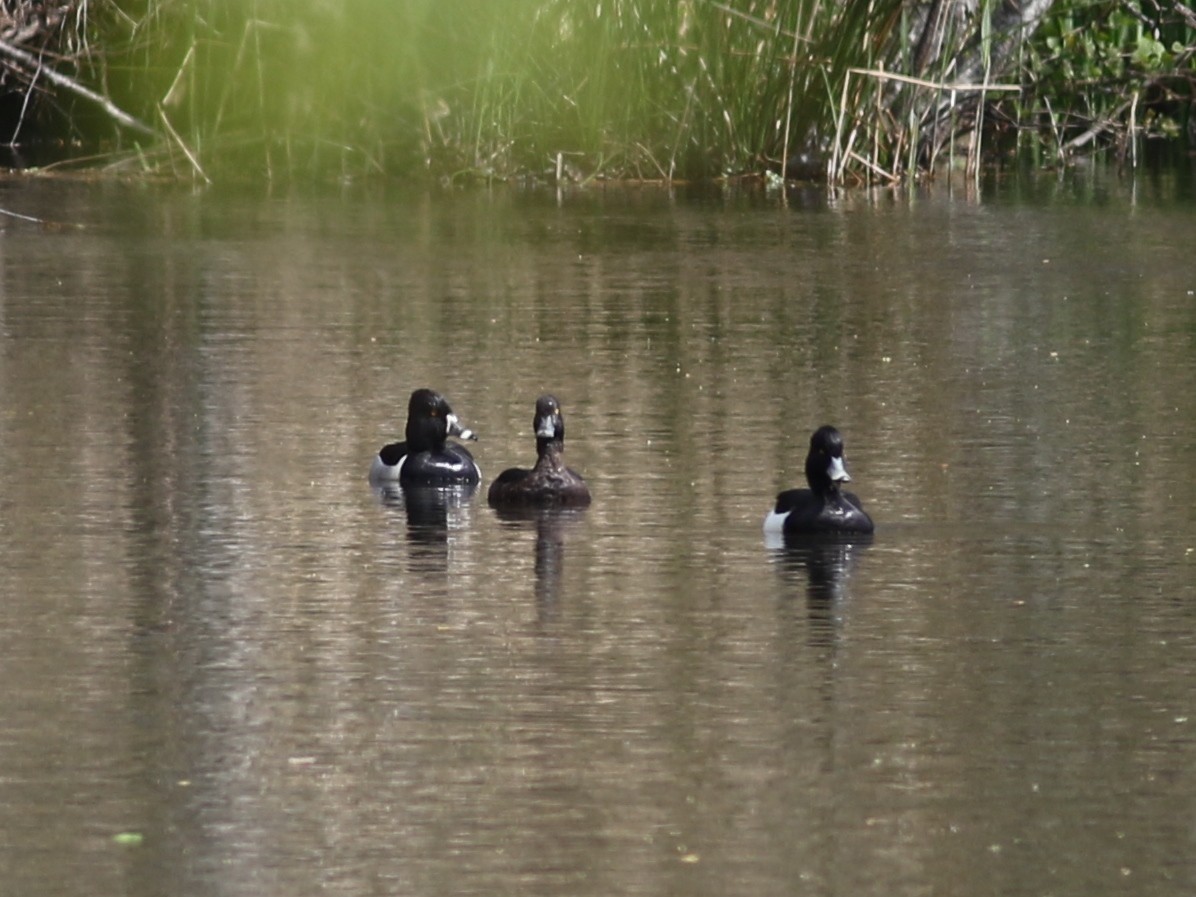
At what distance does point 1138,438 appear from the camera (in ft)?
35.0

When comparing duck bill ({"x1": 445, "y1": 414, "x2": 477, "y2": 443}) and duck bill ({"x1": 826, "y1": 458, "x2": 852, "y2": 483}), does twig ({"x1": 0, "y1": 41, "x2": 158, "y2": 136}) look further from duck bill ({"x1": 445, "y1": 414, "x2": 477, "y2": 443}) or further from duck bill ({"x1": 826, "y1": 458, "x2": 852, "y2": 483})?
duck bill ({"x1": 826, "y1": 458, "x2": 852, "y2": 483})

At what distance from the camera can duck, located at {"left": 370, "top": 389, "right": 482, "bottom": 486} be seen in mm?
9859

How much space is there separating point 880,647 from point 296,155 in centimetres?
1854

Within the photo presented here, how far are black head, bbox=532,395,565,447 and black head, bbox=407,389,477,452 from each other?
0.56 meters

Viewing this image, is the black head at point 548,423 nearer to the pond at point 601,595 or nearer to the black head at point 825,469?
the pond at point 601,595

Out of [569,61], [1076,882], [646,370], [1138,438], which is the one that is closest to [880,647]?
[1076,882]

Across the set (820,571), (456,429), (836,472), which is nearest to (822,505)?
(836,472)

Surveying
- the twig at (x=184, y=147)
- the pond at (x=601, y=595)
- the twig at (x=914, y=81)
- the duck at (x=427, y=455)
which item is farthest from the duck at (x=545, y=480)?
the twig at (x=184, y=147)

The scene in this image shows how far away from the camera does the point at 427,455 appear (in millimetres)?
9922

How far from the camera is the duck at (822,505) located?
28.5 feet

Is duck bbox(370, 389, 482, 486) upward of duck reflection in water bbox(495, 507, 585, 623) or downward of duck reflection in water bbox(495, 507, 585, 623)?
upward

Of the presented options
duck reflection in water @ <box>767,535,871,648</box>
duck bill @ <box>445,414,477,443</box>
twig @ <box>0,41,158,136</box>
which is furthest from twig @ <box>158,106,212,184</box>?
duck reflection in water @ <box>767,535,871,648</box>

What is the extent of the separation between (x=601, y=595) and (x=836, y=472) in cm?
123

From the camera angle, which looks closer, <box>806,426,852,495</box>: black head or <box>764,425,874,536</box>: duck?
<box>764,425,874,536</box>: duck
